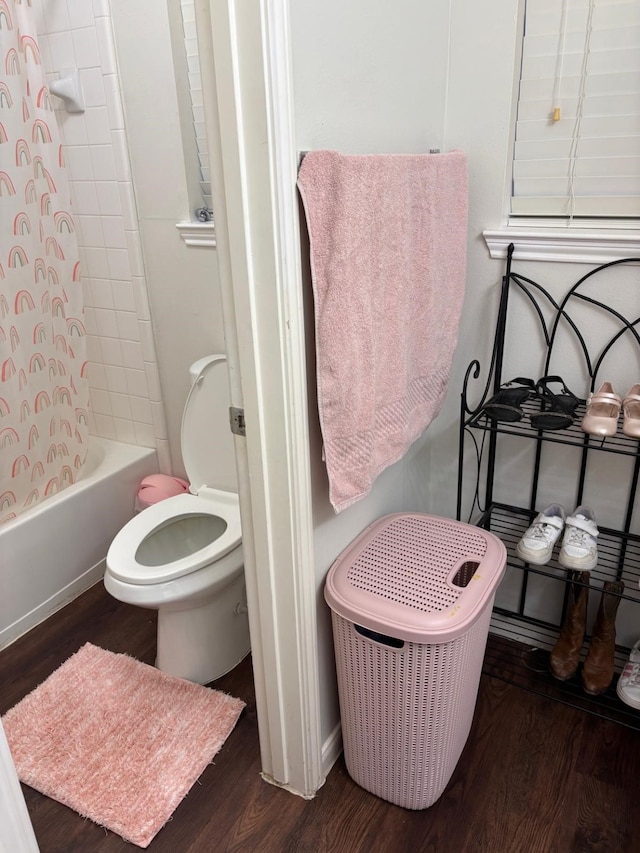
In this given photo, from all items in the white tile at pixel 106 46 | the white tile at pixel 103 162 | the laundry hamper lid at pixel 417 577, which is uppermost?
the white tile at pixel 106 46

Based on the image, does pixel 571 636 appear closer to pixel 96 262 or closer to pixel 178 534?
pixel 178 534

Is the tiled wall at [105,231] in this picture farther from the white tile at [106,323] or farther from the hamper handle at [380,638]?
the hamper handle at [380,638]

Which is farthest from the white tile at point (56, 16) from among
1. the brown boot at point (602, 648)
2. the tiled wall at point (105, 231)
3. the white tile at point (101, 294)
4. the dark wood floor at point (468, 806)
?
the brown boot at point (602, 648)

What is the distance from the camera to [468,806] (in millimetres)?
1425

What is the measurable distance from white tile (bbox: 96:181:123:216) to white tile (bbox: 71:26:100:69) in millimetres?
333

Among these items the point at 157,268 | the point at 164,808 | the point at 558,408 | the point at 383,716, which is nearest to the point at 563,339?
the point at 558,408

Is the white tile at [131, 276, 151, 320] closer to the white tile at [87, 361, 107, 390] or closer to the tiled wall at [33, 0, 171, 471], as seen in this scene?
the tiled wall at [33, 0, 171, 471]

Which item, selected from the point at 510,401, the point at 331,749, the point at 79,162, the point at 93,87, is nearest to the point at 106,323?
the point at 79,162

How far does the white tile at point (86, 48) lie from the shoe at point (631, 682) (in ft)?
7.27

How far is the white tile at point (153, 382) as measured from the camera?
2223 mm

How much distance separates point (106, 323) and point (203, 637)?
116cm

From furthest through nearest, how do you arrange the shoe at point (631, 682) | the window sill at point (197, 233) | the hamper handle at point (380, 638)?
the window sill at point (197, 233)
the shoe at point (631, 682)
the hamper handle at point (380, 638)

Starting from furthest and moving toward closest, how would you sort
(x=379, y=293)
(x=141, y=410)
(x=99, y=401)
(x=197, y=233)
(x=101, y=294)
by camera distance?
(x=99, y=401)
(x=141, y=410)
(x=101, y=294)
(x=197, y=233)
(x=379, y=293)

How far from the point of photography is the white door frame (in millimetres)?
944
